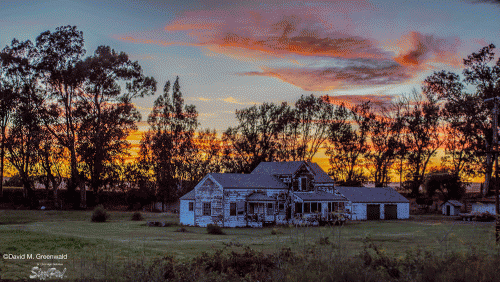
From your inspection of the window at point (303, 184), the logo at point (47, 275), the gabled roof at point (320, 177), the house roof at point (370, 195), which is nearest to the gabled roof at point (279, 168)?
the window at point (303, 184)

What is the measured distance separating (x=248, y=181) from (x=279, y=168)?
5388mm

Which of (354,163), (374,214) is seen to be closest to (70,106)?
(374,214)

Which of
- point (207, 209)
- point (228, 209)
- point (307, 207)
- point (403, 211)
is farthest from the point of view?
point (403, 211)

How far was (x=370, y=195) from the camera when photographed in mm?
53625

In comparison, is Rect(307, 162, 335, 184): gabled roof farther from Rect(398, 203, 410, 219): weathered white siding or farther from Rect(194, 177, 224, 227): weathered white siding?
Rect(194, 177, 224, 227): weathered white siding

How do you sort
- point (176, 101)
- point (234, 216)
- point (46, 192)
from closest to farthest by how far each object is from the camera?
point (234, 216) → point (46, 192) → point (176, 101)

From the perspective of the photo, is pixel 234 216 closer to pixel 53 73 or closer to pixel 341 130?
pixel 53 73

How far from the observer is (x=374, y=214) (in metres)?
52.3

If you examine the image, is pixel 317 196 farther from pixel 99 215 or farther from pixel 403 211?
pixel 99 215

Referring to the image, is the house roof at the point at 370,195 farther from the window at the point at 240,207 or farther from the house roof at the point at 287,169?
the window at the point at 240,207

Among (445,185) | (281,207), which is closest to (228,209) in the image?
(281,207)

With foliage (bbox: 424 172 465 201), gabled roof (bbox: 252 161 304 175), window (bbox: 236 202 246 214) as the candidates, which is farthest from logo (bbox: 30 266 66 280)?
foliage (bbox: 424 172 465 201)

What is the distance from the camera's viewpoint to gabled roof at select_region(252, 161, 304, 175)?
4478 cm

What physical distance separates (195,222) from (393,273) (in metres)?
30.4
